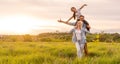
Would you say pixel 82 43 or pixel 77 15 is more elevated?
pixel 77 15

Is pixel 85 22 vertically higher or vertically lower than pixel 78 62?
higher

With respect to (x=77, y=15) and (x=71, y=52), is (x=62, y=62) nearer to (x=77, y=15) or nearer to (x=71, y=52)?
(x=77, y=15)

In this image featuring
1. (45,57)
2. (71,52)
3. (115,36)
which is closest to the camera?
(45,57)

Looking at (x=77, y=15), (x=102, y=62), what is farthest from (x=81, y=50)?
(x=102, y=62)

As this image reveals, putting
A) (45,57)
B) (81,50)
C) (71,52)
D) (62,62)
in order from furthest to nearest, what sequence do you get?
(71,52) → (81,50) → (45,57) → (62,62)

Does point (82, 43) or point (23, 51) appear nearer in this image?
point (82, 43)

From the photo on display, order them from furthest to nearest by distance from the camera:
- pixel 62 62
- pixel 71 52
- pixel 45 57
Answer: pixel 71 52 < pixel 45 57 < pixel 62 62

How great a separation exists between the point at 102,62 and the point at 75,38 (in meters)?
4.00

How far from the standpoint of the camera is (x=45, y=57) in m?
14.8

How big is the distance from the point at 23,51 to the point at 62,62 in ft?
27.7

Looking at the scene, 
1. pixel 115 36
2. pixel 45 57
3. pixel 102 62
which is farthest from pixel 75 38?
pixel 115 36

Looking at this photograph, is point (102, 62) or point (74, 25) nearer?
point (102, 62)

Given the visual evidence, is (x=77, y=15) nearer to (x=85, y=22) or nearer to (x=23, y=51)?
(x=85, y=22)

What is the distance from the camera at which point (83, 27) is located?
16.5 meters
